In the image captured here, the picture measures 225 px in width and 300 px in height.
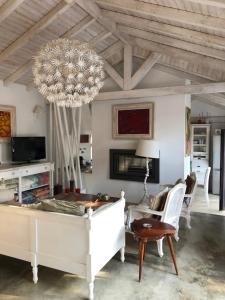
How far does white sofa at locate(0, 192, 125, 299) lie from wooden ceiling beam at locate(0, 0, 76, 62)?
2.67m

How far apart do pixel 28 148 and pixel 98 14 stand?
3106 millimetres

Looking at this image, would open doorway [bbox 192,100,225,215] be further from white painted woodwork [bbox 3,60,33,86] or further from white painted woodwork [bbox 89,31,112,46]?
white painted woodwork [bbox 3,60,33,86]

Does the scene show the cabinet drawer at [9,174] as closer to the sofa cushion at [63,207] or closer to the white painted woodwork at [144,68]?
the sofa cushion at [63,207]

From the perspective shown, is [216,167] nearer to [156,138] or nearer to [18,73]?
[156,138]

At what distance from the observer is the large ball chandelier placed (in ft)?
9.12

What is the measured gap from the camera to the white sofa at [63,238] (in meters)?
2.52

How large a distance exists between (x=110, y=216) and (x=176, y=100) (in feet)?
11.1

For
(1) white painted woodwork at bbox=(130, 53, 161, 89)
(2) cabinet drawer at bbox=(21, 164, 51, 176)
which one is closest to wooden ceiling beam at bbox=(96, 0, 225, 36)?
(1) white painted woodwork at bbox=(130, 53, 161, 89)

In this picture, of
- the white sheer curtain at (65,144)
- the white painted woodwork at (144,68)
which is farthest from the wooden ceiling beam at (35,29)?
the white painted woodwork at (144,68)

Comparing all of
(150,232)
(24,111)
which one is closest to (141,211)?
(150,232)

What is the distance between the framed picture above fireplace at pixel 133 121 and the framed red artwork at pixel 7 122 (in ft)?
7.39

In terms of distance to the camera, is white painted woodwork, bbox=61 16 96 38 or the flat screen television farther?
the flat screen television

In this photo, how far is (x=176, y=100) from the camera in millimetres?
5344

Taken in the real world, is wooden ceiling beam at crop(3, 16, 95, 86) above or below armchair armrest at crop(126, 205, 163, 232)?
above
